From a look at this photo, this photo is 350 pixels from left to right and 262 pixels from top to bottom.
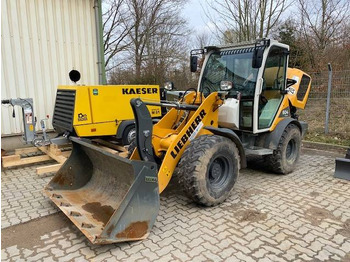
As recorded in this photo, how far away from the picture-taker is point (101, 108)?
5.93 meters

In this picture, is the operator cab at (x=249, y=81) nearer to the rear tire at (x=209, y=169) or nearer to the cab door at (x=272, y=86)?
the cab door at (x=272, y=86)

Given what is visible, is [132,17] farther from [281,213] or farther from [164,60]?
[281,213]

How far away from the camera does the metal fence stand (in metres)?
7.42

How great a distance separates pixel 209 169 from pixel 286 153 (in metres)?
2.28

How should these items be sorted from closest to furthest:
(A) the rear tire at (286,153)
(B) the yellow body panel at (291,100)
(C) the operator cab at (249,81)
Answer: (C) the operator cab at (249,81), (A) the rear tire at (286,153), (B) the yellow body panel at (291,100)

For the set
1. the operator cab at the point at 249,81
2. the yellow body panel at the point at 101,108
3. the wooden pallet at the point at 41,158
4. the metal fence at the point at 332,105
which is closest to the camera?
the operator cab at the point at 249,81

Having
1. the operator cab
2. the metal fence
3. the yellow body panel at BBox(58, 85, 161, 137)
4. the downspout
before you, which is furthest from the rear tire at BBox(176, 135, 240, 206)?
the downspout

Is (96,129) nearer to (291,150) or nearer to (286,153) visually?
(286,153)

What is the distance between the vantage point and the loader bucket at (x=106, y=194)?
2.90 m

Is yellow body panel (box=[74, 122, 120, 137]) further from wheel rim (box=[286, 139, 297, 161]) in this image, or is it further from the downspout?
wheel rim (box=[286, 139, 297, 161])

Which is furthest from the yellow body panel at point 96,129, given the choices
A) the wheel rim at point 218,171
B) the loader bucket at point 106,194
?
the wheel rim at point 218,171

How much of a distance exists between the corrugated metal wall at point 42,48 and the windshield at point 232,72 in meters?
3.89

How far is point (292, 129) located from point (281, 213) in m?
1.99

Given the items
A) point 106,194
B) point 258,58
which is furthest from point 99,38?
point 106,194
